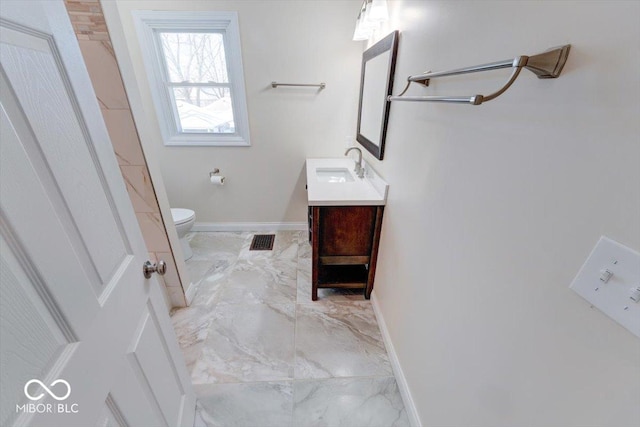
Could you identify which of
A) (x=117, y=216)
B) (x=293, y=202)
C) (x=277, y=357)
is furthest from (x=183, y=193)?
(x=117, y=216)

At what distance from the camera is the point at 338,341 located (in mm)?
1627

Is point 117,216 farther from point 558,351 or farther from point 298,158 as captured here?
point 298,158

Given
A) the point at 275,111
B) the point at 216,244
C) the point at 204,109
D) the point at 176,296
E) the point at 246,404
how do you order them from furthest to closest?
the point at 216,244 < the point at 204,109 < the point at 275,111 < the point at 176,296 < the point at 246,404

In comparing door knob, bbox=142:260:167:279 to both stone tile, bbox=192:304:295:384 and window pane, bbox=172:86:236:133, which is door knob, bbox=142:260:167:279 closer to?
stone tile, bbox=192:304:295:384

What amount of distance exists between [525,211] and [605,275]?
0.20 m

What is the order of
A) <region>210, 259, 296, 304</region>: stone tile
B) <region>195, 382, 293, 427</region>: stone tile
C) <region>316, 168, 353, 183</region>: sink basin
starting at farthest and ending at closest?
<region>316, 168, 353, 183</region>: sink basin
<region>210, 259, 296, 304</region>: stone tile
<region>195, 382, 293, 427</region>: stone tile

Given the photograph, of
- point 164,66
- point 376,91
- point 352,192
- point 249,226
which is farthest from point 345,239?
point 164,66

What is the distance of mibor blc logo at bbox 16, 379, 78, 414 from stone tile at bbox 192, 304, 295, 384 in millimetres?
1059

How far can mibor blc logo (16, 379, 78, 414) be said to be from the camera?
0.41 metres

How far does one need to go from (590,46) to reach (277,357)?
1730mm

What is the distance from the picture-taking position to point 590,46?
18.2 inches

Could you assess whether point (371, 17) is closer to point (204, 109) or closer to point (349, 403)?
point (204, 109)

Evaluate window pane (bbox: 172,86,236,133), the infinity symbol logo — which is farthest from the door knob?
window pane (bbox: 172,86,236,133)

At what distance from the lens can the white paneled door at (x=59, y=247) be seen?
401mm
